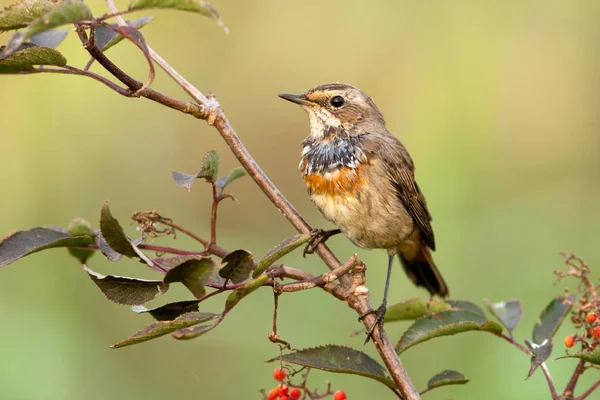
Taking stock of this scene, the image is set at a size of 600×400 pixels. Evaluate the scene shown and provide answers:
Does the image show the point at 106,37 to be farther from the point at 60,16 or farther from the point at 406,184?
the point at 406,184

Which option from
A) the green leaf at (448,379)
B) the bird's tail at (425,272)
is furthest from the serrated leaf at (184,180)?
the bird's tail at (425,272)

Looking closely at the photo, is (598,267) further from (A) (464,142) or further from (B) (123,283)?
(B) (123,283)

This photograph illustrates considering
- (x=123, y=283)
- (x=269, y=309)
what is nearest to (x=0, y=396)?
(x=269, y=309)

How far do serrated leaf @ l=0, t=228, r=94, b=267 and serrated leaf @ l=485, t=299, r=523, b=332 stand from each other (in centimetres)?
110

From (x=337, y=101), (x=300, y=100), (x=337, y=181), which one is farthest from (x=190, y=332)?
(x=337, y=101)

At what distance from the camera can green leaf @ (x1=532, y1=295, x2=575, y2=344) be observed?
6.64 feet

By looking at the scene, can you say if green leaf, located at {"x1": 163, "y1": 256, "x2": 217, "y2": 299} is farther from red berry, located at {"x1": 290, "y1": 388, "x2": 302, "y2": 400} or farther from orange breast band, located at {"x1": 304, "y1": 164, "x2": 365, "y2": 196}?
orange breast band, located at {"x1": 304, "y1": 164, "x2": 365, "y2": 196}

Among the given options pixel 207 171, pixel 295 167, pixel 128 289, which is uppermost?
pixel 207 171

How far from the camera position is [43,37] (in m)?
1.85

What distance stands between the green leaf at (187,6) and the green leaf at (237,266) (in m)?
0.44

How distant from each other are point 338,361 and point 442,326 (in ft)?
0.96

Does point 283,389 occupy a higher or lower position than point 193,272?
lower

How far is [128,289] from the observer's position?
5.58 feet

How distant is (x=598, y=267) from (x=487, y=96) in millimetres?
1517
